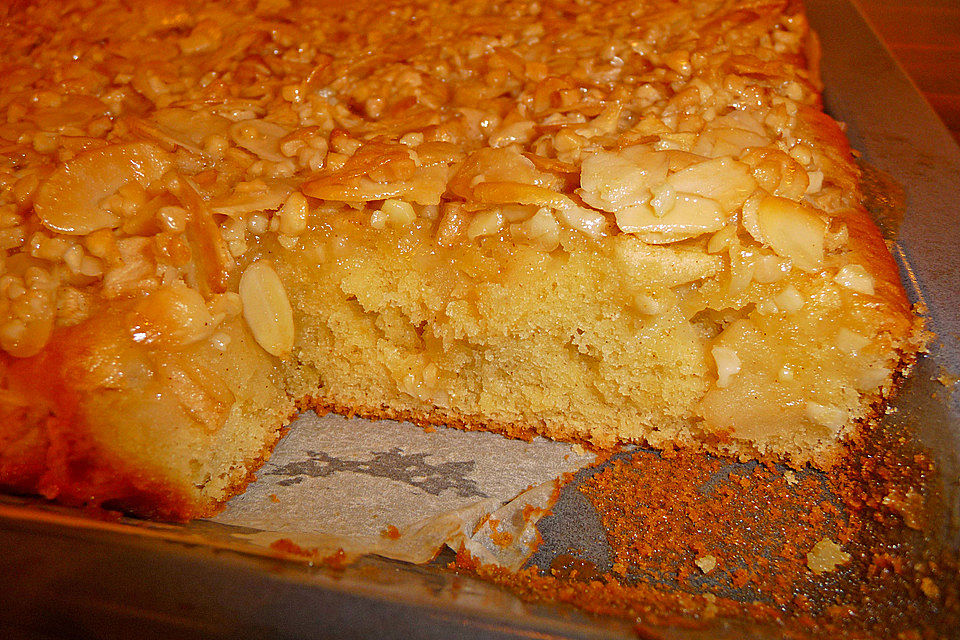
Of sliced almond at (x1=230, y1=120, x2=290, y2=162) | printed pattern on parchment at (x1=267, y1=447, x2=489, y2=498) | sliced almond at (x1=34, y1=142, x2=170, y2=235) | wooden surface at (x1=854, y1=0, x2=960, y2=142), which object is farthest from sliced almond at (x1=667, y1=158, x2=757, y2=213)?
wooden surface at (x1=854, y1=0, x2=960, y2=142)

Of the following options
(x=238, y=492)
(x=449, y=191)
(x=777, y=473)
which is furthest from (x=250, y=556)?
→ (x=777, y=473)

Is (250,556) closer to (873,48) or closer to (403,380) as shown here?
(403,380)

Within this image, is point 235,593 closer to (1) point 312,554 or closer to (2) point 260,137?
(1) point 312,554

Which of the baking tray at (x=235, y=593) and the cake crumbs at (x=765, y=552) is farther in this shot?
the cake crumbs at (x=765, y=552)

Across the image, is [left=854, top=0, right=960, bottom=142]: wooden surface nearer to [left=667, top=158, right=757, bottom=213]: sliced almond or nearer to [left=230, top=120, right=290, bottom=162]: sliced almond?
[left=667, top=158, right=757, bottom=213]: sliced almond

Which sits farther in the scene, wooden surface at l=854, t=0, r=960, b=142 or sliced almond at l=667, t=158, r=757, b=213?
wooden surface at l=854, t=0, r=960, b=142

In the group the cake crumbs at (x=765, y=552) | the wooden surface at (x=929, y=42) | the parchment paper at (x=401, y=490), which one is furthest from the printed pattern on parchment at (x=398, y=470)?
the wooden surface at (x=929, y=42)

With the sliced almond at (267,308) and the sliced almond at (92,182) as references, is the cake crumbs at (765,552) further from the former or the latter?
the sliced almond at (92,182)
